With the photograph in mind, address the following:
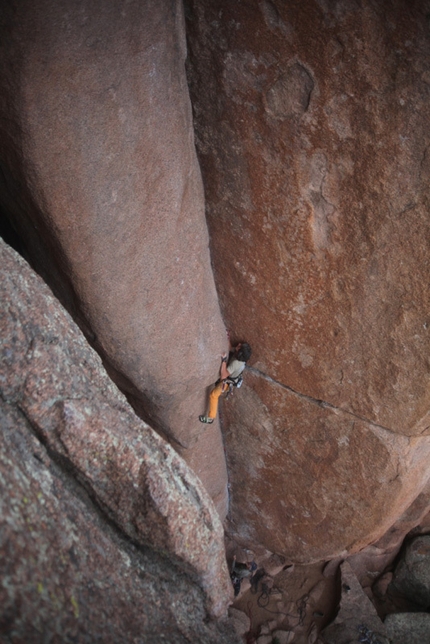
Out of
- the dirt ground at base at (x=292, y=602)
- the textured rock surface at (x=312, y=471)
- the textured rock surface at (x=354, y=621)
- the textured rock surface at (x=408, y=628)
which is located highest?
the textured rock surface at (x=312, y=471)

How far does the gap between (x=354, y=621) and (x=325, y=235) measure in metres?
3.29

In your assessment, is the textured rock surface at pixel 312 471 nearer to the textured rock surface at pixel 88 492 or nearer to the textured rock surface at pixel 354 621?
the textured rock surface at pixel 354 621

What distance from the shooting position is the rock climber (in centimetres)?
362

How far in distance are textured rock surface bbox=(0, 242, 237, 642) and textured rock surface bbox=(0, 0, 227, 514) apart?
52cm

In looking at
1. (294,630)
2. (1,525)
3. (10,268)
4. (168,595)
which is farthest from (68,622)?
(294,630)

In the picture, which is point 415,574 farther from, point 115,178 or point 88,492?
point 115,178

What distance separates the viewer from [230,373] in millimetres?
3682

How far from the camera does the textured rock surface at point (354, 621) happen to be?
4309 mm

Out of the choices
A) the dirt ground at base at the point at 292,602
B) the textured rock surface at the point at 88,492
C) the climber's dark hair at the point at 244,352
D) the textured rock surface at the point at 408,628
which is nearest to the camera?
the textured rock surface at the point at 88,492

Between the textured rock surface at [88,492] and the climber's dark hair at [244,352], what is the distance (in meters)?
1.48

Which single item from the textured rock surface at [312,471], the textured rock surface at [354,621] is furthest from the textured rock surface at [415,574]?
the textured rock surface at [312,471]

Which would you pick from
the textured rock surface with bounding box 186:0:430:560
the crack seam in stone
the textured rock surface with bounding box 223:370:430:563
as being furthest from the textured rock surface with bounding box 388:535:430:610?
the crack seam in stone

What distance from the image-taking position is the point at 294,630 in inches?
178

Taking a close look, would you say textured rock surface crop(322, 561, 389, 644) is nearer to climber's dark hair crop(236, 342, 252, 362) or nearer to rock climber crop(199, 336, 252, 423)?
rock climber crop(199, 336, 252, 423)
